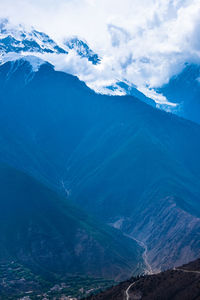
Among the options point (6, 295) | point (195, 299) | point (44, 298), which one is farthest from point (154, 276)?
point (6, 295)

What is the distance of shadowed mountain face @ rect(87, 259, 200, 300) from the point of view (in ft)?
413

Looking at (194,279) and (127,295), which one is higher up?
(194,279)

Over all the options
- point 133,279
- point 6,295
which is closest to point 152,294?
point 133,279

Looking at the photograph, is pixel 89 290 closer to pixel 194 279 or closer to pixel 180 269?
pixel 180 269

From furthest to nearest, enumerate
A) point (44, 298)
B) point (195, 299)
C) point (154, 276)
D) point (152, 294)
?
point (44, 298)
point (154, 276)
point (152, 294)
point (195, 299)

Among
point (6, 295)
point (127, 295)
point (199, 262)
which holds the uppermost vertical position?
point (199, 262)

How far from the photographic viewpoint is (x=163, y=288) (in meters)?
130

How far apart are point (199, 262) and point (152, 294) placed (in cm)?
2237

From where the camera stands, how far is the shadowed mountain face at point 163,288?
125750mm

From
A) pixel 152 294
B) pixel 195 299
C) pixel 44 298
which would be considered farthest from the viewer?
pixel 44 298

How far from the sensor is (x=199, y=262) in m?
145

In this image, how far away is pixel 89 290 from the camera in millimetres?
198750

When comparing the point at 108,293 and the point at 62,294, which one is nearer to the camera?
the point at 108,293

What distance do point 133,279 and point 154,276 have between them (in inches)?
238
